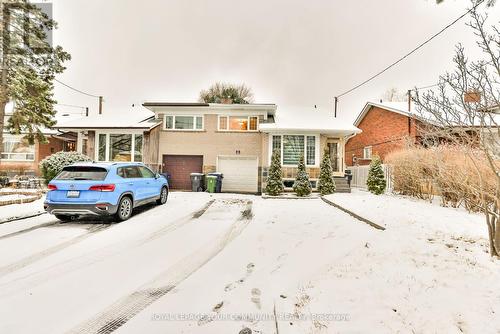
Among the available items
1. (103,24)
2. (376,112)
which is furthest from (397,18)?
(103,24)

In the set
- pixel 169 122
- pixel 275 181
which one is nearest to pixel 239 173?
pixel 275 181

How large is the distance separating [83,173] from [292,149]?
37.0 feet

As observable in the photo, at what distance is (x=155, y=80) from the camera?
102ft

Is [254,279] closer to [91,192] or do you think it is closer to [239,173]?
[91,192]

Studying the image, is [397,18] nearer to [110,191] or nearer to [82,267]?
[110,191]

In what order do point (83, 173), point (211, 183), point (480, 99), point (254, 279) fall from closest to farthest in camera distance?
point (254, 279) < point (480, 99) < point (83, 173) < point (211, 183)

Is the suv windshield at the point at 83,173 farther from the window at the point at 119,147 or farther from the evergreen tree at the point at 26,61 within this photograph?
the window at the point at 119,147

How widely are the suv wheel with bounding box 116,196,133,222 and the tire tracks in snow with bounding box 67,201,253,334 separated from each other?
3257 mm

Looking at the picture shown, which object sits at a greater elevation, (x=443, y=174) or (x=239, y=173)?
(x=443, y=174)

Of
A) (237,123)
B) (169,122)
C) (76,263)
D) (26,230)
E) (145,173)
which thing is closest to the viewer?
(76,263)

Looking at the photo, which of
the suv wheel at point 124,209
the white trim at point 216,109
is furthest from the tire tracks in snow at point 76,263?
the white trim at point 216,109

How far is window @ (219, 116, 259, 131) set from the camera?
53.7ft

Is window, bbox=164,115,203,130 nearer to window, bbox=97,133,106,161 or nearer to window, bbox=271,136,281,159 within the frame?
window, bbox=97,133,106,161

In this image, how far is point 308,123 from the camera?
16.2 metres
